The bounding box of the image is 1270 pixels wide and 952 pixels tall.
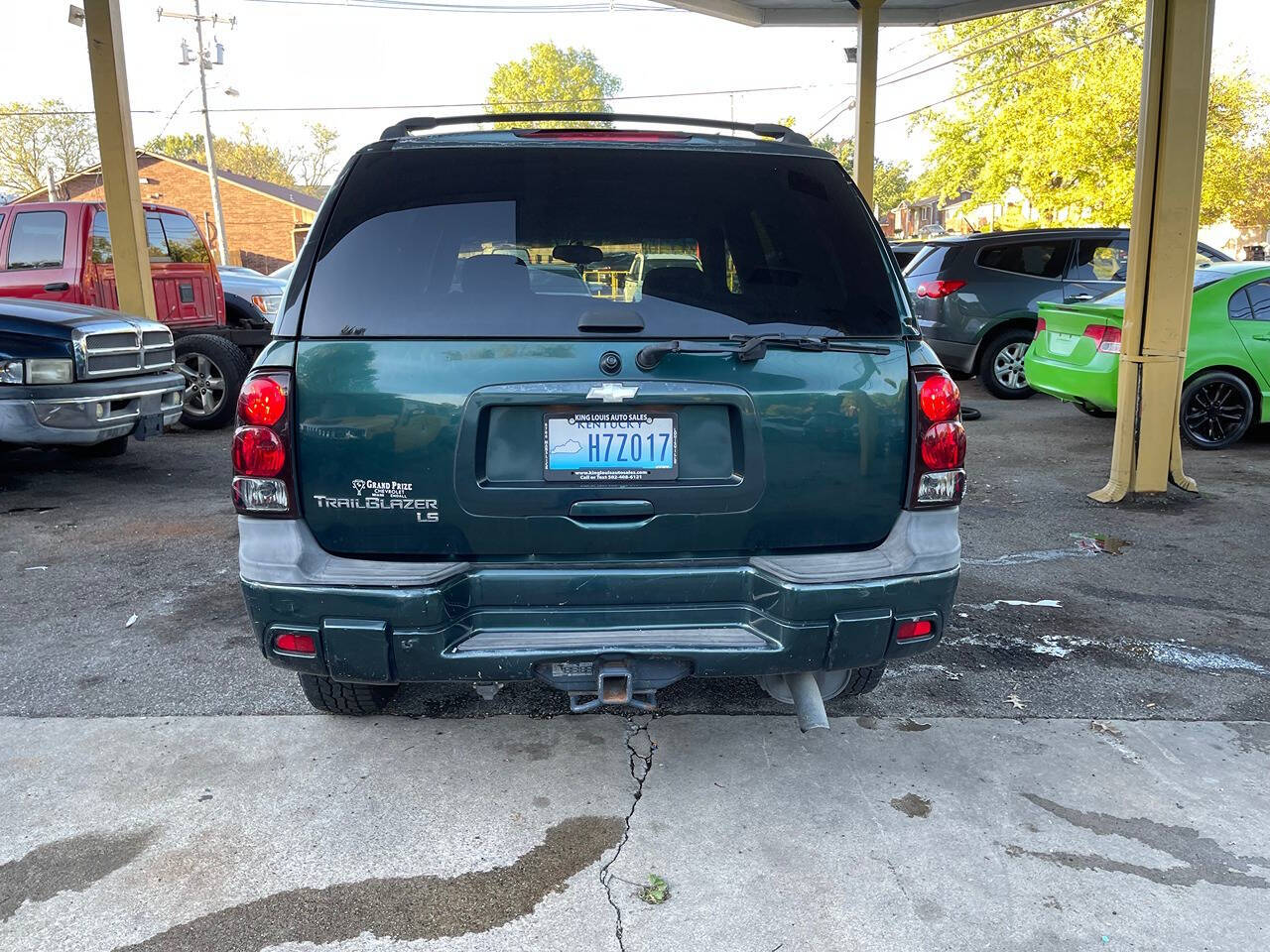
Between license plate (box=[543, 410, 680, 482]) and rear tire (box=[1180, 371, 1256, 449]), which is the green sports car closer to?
rear tire (box=[1180, 371, 1256, 449])

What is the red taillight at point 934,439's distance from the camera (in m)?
2.74

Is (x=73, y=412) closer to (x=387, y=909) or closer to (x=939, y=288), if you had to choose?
(x=387, y=909)

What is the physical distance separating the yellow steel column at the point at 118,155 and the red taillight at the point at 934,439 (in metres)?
7.63

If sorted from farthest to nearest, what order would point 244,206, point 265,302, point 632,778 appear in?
point 244,206 < point 265,302 < point 632,778

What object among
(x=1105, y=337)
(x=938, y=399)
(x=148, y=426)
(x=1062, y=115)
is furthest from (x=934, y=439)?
(x=1062, y=115)

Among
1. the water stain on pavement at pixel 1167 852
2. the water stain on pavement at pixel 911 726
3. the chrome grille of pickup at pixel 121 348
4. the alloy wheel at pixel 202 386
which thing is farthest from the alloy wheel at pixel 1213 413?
the alloy wheel at pixel 202 386

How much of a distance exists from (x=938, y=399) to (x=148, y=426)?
21.9 feet

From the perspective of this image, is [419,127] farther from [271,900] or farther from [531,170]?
[271,900]

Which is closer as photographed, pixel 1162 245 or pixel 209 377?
pixel 1162 245

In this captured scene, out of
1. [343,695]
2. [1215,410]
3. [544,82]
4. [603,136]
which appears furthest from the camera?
[544,82]

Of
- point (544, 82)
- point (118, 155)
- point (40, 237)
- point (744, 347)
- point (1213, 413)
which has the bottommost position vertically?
point (1213, 413)

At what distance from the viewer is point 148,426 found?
761 cm

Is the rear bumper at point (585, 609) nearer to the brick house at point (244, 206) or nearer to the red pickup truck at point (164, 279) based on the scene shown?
the red pickup truck at point (164, 279)

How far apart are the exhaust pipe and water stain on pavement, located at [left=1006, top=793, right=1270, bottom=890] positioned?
0.62 m
